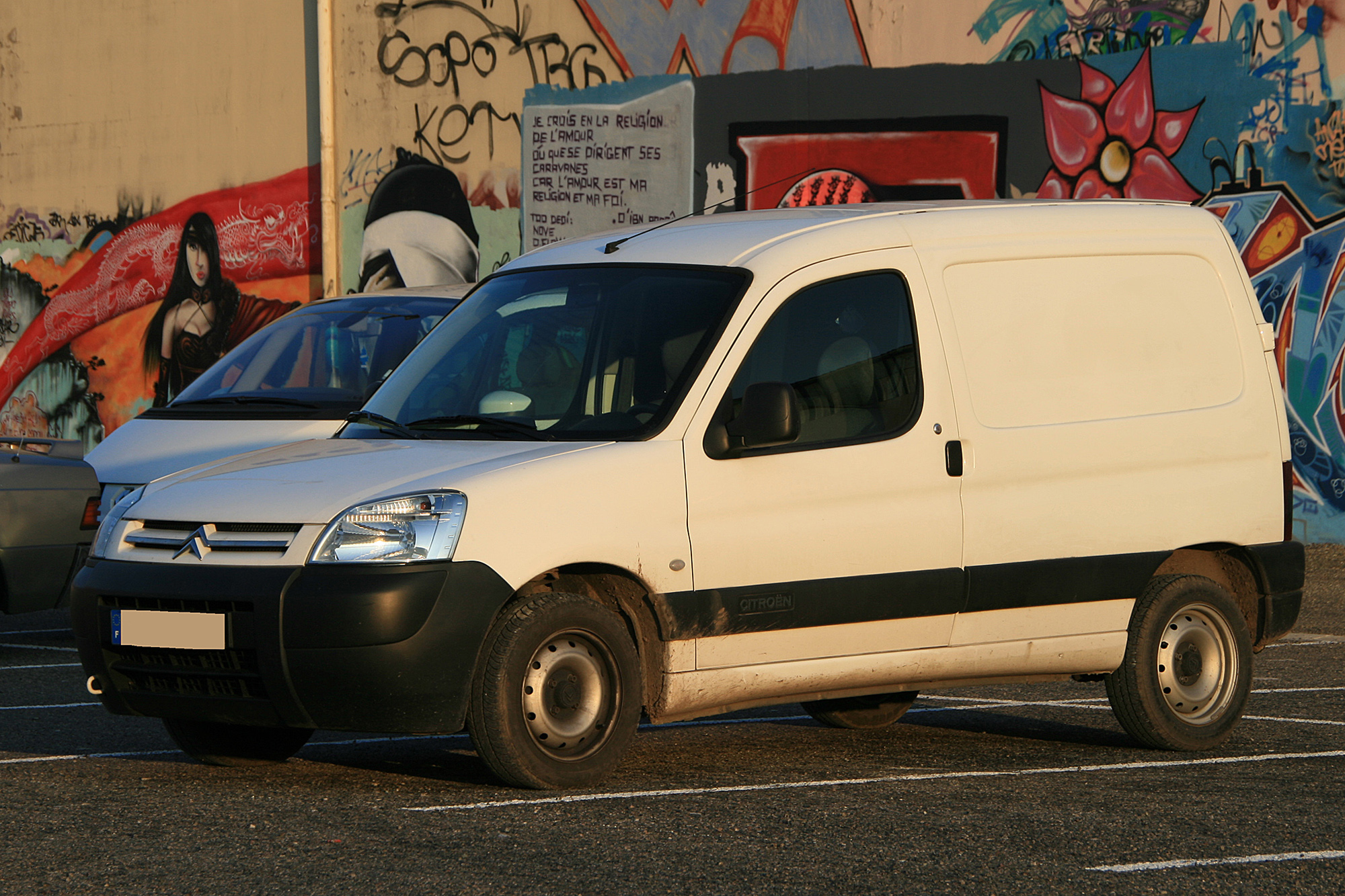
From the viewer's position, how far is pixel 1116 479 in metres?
7.19

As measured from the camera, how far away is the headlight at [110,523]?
21.0 feet

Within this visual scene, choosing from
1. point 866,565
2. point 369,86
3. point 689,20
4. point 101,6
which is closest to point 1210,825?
point 866,565

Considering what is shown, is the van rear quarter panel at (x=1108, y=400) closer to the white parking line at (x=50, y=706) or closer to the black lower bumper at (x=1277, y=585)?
the black lower bumper at (x=1277, y=585)

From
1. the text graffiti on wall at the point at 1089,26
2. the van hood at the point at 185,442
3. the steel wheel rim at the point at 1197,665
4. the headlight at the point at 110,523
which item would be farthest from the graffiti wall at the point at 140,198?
the steel wheel rim at the point at 1197,665

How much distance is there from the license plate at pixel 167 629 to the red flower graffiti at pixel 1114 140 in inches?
398

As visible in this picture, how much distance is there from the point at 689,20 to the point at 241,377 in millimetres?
7235

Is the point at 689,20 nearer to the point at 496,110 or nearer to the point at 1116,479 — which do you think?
the point at 496,110

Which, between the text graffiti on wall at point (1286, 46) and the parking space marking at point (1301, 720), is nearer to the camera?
the parking space marking at point (1301, 720)

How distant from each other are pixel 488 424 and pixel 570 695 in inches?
41.2

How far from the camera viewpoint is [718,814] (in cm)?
586

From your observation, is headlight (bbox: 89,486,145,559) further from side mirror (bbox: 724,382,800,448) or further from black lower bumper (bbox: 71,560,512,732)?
side mirror (bbox: 724,382,800,448)

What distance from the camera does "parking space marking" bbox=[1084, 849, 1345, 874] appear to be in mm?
5176

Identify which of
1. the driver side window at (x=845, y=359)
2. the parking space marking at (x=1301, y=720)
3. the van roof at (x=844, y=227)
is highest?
the van roof at (x=844, y=227)

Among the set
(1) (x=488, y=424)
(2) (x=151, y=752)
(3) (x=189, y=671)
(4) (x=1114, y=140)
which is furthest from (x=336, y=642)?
(4) (x=1114, y=140)
